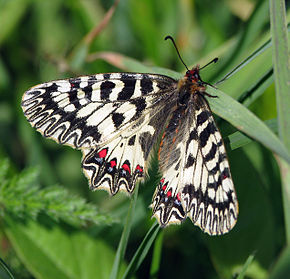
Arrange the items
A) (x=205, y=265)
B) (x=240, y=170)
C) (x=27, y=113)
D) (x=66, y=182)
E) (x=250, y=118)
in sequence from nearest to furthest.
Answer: (x=250, y=118) < (x=27, y=113) < (x=240, y=170) < (x=205, y=265) < (x=66, y=182)

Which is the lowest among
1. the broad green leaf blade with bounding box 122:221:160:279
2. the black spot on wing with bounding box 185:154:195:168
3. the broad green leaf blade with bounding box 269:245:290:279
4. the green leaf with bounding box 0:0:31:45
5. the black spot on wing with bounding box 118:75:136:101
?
the broad green leaf blade with bounding box 122:221:160:279

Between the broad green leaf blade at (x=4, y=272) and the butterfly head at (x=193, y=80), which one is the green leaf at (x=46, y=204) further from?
the butterfly head at (x=193, y=80)

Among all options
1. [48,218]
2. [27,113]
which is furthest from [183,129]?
[48,218]

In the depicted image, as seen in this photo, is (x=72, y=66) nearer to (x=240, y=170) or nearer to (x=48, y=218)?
(x=48, y=218)

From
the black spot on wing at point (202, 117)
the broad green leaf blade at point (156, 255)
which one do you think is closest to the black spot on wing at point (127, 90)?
the black spot on wing at point (202, 117)

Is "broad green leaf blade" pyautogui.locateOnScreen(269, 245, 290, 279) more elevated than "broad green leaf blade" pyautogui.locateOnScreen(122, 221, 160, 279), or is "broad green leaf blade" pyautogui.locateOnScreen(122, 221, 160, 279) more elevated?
"broad green leaf blade" pyautogui.locateOnScreen(269, 245, 290, 279)

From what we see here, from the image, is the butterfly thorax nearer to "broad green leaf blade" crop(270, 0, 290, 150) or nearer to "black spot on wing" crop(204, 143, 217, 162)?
"black spot on wing" crop(204, 143, 217, 162)

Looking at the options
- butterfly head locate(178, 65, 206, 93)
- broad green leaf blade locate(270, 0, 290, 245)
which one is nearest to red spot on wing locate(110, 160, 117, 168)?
butterfly head locate(178, 65, 206, 93)
